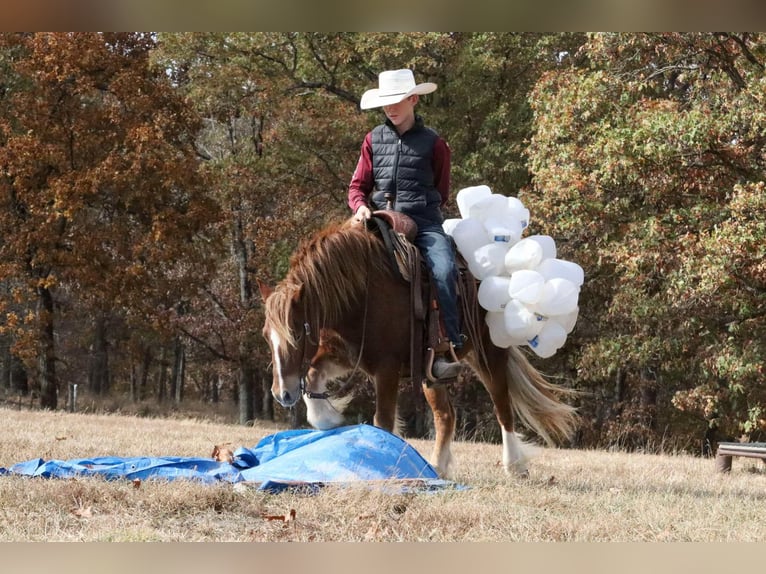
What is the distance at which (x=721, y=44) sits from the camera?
43.7ft

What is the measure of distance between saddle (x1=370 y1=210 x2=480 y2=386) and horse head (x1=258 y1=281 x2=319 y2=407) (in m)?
0.78

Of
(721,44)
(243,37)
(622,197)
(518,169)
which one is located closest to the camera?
(721,44)

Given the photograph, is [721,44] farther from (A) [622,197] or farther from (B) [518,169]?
(B) [518,169]

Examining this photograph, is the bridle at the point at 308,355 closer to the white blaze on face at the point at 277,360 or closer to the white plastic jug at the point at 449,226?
the white blaze on face at the point at 277,360

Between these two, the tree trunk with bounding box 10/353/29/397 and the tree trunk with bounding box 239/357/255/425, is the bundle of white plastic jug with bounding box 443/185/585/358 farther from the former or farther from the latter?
the tree trunk with bounding box 10/353/29/397

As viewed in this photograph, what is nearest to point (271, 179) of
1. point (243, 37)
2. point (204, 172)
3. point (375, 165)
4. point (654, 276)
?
point (204, 172)

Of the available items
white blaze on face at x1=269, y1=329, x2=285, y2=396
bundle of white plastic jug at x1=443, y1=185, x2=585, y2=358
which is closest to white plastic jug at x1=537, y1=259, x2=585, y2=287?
bundle of white plastic jug at x1=443, y1=185, x2=585, y2=358

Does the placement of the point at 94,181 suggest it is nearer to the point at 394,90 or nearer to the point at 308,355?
the point at 394,90

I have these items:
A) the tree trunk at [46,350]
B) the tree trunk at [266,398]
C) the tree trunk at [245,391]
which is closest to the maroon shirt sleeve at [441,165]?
the tree trunk at [46,350]

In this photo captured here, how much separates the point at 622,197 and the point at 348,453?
10.0 m

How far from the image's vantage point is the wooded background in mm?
14758

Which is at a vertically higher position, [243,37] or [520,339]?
[243,37]

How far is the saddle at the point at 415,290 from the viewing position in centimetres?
603

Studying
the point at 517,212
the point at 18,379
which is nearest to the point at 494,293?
the point at 517,212
